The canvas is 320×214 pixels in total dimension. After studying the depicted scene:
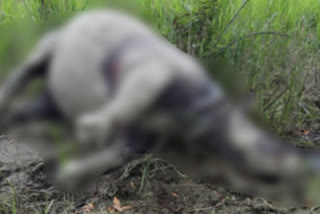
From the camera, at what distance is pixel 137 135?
18.2 inches

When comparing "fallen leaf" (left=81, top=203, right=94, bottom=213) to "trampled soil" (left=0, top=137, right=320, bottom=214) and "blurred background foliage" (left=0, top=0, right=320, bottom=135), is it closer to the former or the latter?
"trampled soil" (left=0, top=137, right=320, bottom=214)

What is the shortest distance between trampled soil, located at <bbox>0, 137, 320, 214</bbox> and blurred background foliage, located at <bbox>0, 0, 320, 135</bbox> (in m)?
0.52

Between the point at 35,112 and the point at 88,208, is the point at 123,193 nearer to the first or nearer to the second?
the point at 88,208

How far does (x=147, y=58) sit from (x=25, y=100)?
0.15 m

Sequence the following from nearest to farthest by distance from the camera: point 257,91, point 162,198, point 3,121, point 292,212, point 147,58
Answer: point 147,58, point 3,121, point 257,91, point 292,212, point 162,198

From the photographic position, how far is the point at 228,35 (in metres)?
0.77

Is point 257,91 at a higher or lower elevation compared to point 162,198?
higher

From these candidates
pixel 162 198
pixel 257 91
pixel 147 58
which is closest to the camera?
pixel 147 58

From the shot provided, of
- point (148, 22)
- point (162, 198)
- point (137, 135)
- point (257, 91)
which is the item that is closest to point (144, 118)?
point (137, 135)

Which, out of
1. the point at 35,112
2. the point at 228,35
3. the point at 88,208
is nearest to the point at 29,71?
the point at 35,112

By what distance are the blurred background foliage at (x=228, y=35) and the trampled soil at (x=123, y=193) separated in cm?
52

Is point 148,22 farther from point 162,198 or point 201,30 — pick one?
point 162,198

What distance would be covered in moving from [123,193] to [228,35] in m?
0.81

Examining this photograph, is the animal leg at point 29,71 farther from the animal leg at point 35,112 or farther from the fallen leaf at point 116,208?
the fallen leaf at point 116,208
